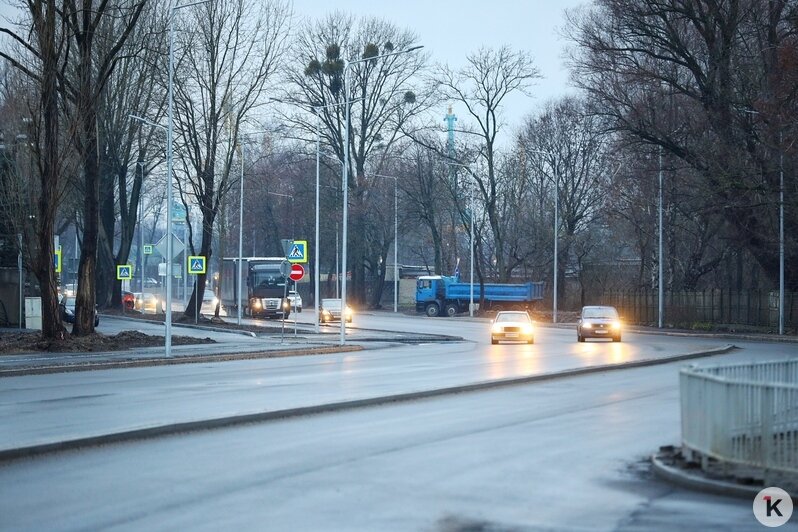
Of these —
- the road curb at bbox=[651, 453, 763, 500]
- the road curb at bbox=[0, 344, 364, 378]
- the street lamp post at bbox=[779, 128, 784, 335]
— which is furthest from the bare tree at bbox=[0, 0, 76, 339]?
the street lamp post at bbox=[779, 128, 784, 335]

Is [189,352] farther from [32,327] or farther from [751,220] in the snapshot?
[751,220]

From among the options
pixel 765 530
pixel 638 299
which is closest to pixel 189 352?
pixel 765 530

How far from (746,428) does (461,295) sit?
67845 millimetres

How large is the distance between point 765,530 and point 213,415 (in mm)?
9409

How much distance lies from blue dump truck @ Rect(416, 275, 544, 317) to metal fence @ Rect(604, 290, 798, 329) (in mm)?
9593

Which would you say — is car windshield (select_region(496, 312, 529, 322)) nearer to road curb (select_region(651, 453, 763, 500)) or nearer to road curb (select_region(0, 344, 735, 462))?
road curb (select_region(0, 344, 735, 462))

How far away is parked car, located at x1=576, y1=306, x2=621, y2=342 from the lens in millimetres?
45156

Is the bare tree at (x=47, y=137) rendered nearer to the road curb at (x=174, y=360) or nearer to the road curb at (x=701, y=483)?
the road curb at (x=174, y=360)

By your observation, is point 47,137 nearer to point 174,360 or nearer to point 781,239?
point 174,360

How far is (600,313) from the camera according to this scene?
45969mm

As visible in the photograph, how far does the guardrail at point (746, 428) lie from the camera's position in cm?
1084

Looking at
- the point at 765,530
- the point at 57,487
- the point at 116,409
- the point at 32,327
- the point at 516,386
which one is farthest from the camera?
the point at 32,327

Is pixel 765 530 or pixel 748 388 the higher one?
pixel 748 388

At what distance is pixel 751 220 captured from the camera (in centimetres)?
5316
